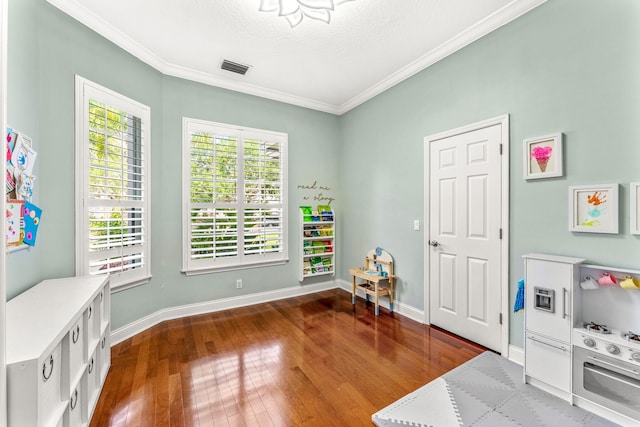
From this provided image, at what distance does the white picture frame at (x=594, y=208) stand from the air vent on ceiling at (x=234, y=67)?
3.38 metres

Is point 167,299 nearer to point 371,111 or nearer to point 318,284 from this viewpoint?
point 318,284

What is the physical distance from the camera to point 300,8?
2154 millimetres

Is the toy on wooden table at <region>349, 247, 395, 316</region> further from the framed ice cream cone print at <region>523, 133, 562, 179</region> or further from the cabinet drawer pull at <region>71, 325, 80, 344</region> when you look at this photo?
the cabinet drawer pull at <region>71, 325, 80, 344</region>

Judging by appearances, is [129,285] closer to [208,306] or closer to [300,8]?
[208,306]

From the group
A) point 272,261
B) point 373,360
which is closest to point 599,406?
point 373,360

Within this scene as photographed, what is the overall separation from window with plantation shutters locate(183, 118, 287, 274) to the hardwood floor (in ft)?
2.62

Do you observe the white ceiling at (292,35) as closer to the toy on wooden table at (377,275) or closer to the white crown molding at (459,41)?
the white crown molding at (459,41)

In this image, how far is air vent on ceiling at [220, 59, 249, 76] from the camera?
9.96 feet

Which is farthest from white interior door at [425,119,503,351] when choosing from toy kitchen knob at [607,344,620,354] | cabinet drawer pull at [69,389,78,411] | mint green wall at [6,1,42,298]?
mint green wall at [6,1,42,298]

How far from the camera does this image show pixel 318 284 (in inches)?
167

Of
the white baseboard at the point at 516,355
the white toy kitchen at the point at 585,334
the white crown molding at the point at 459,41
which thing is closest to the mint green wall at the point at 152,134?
the white crown molding at the point at 459,41

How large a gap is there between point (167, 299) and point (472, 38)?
14.1ft

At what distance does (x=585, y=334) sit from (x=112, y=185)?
12.8 ft

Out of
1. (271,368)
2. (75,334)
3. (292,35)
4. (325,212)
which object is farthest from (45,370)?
(325,212)
